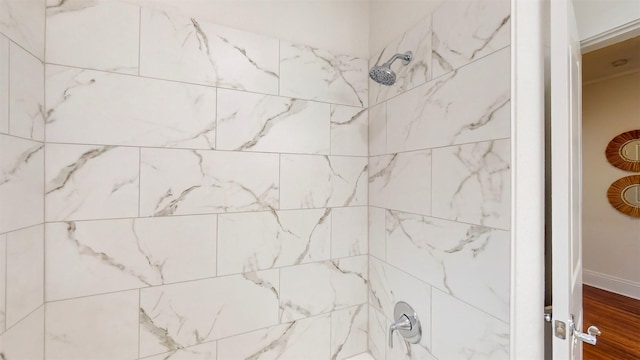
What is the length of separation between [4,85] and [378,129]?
139 centimetres

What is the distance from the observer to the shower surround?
2.80 feet

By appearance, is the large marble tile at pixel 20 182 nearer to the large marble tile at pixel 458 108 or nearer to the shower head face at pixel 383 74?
the shower head face at pixel 383 74

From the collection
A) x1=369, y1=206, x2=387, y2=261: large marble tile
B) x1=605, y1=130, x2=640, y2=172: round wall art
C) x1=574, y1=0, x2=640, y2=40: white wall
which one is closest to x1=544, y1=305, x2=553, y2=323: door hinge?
x1=369, y1=206, x2=387, y2=261: large marble tile

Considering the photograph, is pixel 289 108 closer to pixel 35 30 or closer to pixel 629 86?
pixel 35 30

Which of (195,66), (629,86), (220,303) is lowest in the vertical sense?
(220,303)

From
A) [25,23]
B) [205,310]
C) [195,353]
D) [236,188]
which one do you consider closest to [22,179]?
[25,23]

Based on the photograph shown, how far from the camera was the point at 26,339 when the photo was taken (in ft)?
2.78

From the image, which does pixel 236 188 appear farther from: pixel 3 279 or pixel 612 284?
pixel 612 284

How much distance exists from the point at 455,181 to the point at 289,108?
817 millimetres

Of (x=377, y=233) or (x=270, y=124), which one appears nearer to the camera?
(x=270, y=124)

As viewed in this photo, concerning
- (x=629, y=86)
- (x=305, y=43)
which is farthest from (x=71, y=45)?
(x=629, y=86)

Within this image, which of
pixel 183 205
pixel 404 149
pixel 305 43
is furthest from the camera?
pixel 305 43

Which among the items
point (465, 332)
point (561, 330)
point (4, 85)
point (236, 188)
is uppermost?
point (4, 85)

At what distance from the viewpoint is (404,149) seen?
1.24 meters
